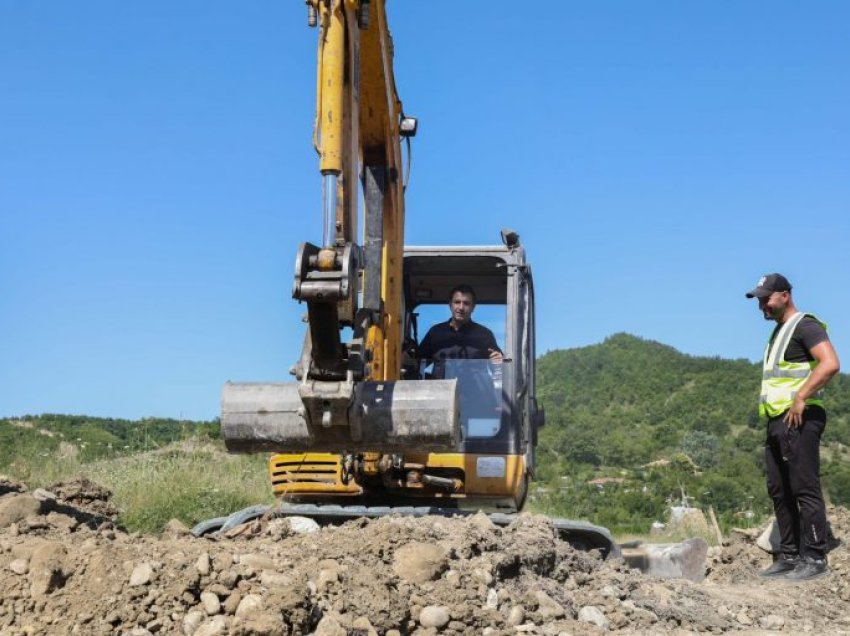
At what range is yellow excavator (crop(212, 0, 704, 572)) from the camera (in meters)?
5.29

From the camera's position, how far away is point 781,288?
7.23 metres

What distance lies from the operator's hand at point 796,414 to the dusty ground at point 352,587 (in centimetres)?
109

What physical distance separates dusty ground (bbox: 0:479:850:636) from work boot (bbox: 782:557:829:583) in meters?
0.35

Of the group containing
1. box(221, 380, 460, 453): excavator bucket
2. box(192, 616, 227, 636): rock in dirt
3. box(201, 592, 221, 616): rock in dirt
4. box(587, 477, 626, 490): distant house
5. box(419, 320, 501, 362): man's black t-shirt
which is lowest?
box(587, 477, 626, 490): distant house

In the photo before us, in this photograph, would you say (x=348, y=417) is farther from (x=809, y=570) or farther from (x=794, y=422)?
(x=809, y=570)

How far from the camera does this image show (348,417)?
5234mm

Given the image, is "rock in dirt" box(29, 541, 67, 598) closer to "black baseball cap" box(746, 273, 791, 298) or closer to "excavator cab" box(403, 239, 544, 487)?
"excavator cab" box(403, 239, 544, 487)

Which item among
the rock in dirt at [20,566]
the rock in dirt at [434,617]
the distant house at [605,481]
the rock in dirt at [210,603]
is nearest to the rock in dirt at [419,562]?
the rock in dirt at [434,617]

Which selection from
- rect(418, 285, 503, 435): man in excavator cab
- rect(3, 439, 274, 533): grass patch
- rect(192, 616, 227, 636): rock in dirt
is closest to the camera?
rect(192, 616, 227, 636): rock in dirt

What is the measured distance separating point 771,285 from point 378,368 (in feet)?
9.01

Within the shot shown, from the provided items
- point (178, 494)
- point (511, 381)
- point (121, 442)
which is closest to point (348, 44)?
point (511, 381)

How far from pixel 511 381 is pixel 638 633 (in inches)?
109

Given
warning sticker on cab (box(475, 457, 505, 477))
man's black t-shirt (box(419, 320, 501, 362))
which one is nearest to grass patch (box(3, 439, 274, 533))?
man's black t-shirt (box(419, 320, 501, 362))

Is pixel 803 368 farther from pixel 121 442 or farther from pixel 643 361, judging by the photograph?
pixel 643 361
